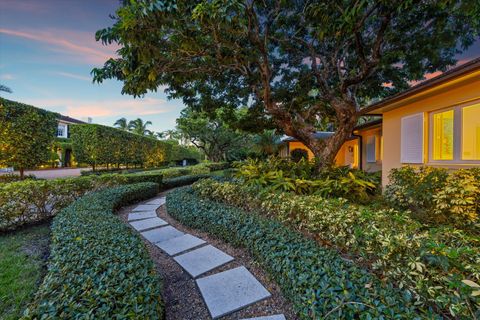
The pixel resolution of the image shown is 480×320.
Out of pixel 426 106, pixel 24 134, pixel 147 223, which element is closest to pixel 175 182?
pixel 147 223

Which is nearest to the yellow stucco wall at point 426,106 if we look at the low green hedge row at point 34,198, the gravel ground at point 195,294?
the gravel ground at point 195,294

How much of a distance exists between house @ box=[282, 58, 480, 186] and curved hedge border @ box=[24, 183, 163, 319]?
583 cm

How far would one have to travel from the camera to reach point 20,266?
2.64 meters

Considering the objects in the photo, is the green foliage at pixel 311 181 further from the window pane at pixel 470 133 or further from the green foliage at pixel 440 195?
the window pane at pixel 470 133

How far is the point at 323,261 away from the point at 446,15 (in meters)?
7.53

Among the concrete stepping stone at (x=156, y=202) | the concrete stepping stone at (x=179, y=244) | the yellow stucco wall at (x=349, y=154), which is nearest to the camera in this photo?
the concrete stepping stone at (x=179, y=244)

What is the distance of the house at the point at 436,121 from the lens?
441cm

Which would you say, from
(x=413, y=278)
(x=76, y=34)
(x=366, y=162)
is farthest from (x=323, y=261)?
(x=366, y=162)

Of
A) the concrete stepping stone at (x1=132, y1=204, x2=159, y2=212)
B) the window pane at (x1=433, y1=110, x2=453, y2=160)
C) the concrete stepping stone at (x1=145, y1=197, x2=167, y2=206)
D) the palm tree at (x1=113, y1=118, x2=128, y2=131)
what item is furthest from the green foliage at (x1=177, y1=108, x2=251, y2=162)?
the palm tree at (x1=113, y1=118, x2=128, y2=131)

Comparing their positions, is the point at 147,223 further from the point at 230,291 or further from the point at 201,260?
the point at 230,291

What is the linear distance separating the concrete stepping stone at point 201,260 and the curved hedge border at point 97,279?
2.49 ft

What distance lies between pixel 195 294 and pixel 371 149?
11.7m

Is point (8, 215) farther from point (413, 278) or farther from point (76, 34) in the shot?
point (413, 278)

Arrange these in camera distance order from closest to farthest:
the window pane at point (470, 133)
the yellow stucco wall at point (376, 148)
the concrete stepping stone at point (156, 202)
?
the window pane at point (470, 133), the concrete stepping stone at point (156, 202), the yellow stucco wall at point (376, 148)
